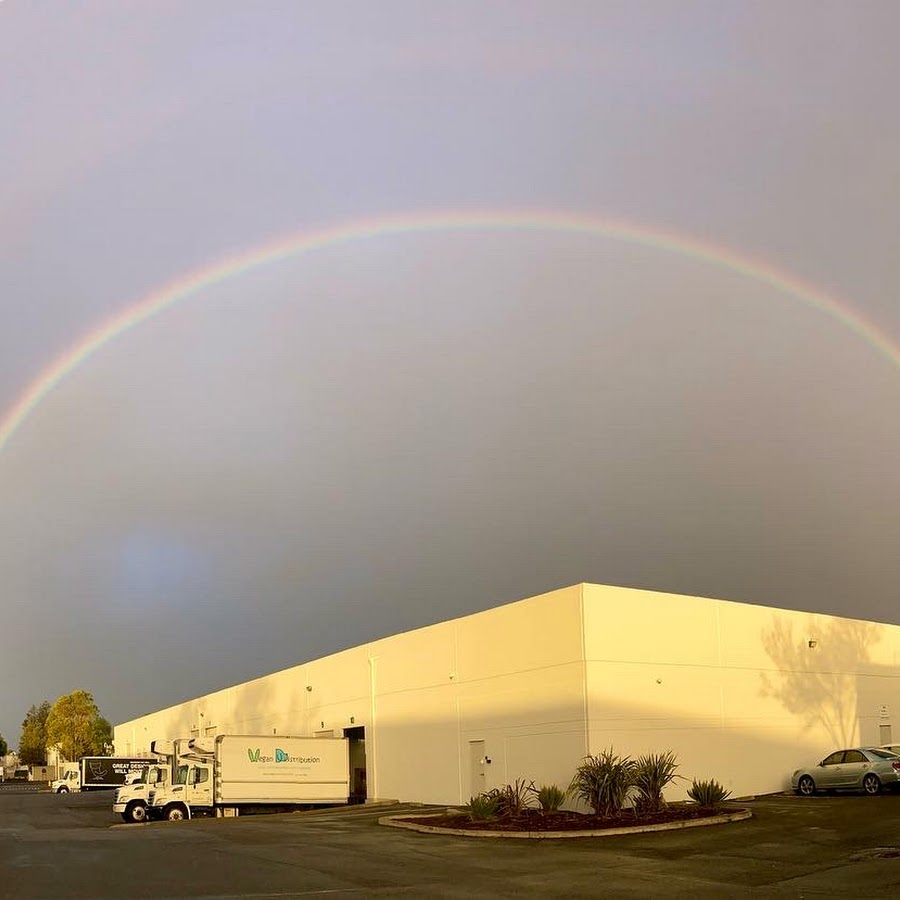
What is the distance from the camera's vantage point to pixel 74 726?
119 meters

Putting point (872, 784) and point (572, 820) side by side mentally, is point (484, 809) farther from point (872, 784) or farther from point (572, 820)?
point (872, 784)

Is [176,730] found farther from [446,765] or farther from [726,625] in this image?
[726,625]

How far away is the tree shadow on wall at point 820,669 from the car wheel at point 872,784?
16.2ft

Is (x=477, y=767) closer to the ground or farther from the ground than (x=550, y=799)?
farther from the ground

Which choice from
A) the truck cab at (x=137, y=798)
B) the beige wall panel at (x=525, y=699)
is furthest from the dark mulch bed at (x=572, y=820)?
the truck cab at (x=137, y=798)

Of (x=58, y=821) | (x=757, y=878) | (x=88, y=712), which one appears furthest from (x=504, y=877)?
(x=88, y=712)

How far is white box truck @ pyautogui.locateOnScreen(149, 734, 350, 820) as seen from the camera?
37.1 metres

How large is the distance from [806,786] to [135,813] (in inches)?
953

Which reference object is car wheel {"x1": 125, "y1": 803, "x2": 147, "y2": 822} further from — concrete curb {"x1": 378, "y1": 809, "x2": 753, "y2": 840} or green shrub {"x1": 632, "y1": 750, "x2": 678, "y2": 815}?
green shrub {"x1": 632, "y1": 750, "x2": 678, "y2": 815}

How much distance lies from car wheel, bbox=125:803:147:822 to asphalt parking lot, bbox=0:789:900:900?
32.1ft

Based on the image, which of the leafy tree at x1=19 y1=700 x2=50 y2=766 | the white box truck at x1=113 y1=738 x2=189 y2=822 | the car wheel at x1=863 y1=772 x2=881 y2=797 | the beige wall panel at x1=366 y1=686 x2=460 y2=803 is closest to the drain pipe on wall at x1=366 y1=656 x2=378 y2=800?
the beige wall panel at x1=366 y1=686 x2=460 y2=803

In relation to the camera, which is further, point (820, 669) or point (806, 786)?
point (820, 669)

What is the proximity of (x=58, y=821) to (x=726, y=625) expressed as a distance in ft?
90.3

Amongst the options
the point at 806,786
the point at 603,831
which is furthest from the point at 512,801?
the point at 806,786
